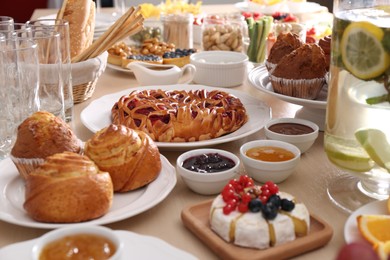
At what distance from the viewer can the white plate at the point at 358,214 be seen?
2.65 ft

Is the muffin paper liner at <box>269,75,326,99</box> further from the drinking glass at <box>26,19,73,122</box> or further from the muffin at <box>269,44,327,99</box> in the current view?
the drinking glass at <box>26,19,73,122</box>

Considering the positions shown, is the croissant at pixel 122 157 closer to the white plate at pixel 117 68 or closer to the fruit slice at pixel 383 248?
the fruit slice at pixel 383 248

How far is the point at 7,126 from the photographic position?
1202 millimetres

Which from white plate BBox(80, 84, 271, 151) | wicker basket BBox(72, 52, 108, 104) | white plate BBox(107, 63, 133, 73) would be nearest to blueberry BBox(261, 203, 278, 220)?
white plate BBox(80, 84, 271, 151)

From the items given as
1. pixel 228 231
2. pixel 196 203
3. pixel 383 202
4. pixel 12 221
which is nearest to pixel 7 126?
pixel 12 221

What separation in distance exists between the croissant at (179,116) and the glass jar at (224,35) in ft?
2.26

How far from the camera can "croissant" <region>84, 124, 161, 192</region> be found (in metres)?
0.96

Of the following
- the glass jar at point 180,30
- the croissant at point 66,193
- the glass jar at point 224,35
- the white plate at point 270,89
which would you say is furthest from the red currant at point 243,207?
the glass jar at point 180,30

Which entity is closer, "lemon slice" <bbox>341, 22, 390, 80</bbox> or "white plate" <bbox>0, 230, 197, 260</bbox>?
"white plate" <bbox>0, 230, 197, 260</bbox>

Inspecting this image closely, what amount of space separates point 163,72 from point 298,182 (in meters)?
0.68

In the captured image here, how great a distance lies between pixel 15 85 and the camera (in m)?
1.21

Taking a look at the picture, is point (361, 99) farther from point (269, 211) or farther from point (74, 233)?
point (74, 233)

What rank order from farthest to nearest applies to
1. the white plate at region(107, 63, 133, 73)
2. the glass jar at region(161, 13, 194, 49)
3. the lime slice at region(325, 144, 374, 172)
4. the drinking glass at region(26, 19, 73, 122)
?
the glass jar at region(161, 13, 194, 49) → the white plate at region(107, 63, 133, 73) → the drinking glass at region(26, 19, 73, 122) → the lime slice at region(325, 144, 374, 172)

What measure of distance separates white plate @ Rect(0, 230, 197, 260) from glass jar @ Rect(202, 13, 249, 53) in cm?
127
